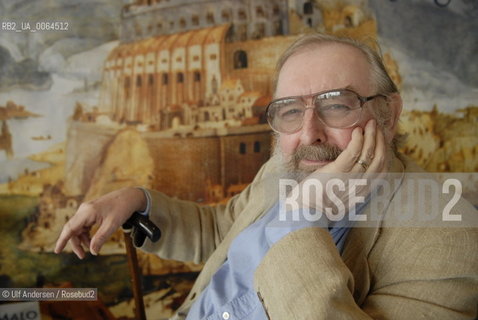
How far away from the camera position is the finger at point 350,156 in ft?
3.17

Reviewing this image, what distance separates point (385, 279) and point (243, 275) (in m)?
0.40

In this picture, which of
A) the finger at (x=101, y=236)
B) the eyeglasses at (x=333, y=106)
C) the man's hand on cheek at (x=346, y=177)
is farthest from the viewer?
the finger at (x=101, y=236)

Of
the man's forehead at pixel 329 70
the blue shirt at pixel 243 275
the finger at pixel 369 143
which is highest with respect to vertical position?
the man's forehead at pixel 329 70

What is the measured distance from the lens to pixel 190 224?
1.56m

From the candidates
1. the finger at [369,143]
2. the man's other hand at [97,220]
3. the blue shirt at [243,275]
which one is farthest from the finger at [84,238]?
the finger at [369,143]

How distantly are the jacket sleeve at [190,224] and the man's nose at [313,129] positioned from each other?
1.19 ft

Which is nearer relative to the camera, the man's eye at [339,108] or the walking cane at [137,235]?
the man's eye at [339,108]

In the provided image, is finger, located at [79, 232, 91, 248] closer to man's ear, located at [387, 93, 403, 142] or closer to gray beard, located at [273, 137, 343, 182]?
gray beard, located at [273, 137, 343, 182]

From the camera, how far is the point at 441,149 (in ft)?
5.91

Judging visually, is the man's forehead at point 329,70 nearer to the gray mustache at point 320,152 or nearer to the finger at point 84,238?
the gray mustache at point 320,152

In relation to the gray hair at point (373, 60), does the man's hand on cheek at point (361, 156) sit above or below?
below

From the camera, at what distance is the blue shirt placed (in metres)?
1.02

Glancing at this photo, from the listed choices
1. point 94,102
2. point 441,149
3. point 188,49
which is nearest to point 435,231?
point 441,149

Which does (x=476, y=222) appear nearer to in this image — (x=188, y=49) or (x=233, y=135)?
(x=233, y=135)
